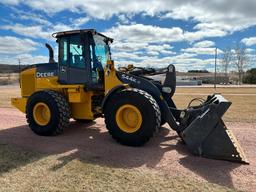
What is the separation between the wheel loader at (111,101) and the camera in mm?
5980

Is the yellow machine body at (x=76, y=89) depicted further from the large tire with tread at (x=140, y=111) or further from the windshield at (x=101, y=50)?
the windshield at (x=101, y=50)

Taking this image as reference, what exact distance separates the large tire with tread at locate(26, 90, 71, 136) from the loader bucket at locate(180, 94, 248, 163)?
10.7ft

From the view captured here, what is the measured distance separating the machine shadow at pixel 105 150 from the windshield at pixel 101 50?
200 centimetres

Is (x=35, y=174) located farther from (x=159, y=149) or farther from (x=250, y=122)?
(x=250, y=122)

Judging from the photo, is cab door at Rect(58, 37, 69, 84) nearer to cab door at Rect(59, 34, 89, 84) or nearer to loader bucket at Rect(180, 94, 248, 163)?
cab door at Rect(59, 34, 89, 84)

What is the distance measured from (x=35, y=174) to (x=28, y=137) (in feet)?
9.99

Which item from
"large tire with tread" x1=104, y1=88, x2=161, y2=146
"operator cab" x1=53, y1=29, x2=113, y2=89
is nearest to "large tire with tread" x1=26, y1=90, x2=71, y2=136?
"operator cab" x1=53, y1=29, x2=113, y2=89

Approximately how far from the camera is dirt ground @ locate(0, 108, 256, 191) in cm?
507

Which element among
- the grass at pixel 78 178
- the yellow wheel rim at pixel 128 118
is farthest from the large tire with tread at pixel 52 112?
the grass at pixel 78 178

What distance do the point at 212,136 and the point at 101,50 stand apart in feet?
13.2

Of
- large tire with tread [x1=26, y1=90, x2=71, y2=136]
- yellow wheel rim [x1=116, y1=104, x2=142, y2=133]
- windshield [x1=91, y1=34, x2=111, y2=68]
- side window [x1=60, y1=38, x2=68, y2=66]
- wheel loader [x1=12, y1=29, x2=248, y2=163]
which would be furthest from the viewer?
side window [x1=60, y1=38, x2=68, y2=66]

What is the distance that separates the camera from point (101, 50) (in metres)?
8.42

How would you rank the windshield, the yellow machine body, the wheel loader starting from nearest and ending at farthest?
the wheel loader, the yellow machine body, the windshield

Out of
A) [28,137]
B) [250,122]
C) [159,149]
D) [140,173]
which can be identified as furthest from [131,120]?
[250,122]
